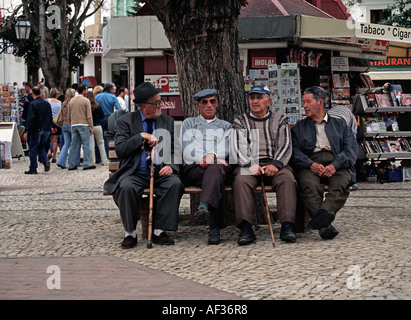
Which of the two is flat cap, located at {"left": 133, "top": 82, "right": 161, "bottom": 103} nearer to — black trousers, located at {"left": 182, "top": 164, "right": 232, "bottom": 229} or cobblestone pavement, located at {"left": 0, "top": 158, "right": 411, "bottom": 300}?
black trousers, located at {"left": 182, "top": 164, "right": 232, "bottom": 229}

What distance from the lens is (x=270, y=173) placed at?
8016 millimetres

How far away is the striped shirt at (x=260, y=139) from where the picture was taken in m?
8.26

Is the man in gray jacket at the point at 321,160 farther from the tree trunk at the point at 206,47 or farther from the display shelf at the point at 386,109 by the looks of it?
the display shelf at the point at 386,109

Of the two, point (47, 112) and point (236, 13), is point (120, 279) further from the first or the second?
point (47, 112)

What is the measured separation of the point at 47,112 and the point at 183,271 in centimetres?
1151

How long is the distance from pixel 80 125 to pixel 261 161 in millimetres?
9725

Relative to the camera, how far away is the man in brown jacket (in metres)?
17.4

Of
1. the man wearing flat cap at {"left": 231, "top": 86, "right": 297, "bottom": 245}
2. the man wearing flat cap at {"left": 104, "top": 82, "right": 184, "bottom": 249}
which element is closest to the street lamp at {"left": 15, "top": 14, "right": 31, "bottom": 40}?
the man wearing flat cap at {"left": 104, "top": 82, "right": 184, "bottom": 249}

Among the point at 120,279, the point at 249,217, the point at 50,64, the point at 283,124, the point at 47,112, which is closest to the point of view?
the point at 120,279

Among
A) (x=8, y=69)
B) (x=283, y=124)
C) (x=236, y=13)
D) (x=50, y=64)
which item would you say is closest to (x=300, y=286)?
(x=283, y=124)

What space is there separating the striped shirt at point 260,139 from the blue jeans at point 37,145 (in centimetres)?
946

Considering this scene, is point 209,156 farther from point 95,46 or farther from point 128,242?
point 95,46

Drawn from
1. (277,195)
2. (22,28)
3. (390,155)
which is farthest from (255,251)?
(22,28)

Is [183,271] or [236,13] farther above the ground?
[236,13]
